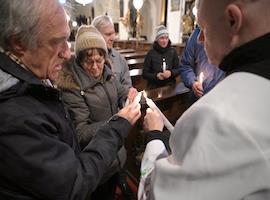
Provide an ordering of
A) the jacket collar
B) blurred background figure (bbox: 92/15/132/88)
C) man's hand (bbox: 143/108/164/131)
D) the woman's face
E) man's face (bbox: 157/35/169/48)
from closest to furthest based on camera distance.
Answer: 1. the jacket collar
2. man's hand (bbox: 143/108/164/131)
3. the woman's face
4. blurred background figure (bbox: 92/15/132/88)
5. man's face (bbox: 157/35/169/48)

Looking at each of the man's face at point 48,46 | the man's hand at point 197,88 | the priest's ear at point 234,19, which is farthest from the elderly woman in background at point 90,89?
the priest's ear at point 234,19

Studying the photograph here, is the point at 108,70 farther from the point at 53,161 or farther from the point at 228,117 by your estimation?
the point at 228,117

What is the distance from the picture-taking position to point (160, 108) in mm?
2816

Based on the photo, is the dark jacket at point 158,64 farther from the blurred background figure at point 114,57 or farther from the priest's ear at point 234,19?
the priest's ear at point 234,19

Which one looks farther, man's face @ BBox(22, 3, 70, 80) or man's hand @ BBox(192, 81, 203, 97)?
man's hand @ BBox(192, 81, 203, 97)

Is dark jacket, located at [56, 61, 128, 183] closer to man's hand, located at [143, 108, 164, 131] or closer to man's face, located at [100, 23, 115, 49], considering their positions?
man's hand, located at [143, 108, 164, 131]

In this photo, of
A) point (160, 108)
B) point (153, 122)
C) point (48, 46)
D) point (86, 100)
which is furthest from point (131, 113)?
point (160, 108)

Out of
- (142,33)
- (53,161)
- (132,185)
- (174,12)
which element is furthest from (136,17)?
(53,161)

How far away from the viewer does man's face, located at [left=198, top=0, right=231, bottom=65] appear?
0.69m

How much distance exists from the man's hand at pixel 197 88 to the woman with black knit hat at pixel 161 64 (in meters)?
1.02

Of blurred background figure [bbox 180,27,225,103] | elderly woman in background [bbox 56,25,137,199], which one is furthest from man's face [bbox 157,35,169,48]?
elderly woman in background [bbox 56,25,137,199]

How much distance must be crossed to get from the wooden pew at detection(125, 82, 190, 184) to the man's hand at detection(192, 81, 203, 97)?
1.04ft

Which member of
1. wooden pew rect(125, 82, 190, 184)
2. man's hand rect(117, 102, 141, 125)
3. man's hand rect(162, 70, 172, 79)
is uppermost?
man's hand rect(117, 102, 141, 125)

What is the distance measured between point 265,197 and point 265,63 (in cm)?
31
